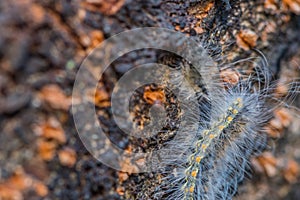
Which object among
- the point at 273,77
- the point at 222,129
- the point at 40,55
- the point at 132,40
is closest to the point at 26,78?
the point at 40,55

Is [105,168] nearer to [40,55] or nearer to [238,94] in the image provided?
[40,55]

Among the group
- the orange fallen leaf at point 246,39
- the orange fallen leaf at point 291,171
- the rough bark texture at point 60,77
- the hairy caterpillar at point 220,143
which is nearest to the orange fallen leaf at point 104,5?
the rough bark texture at point 60,77

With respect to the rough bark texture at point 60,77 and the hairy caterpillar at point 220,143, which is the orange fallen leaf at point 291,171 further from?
the rough bark texture at point 60,77

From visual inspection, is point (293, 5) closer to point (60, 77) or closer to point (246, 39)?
point (246, 39)

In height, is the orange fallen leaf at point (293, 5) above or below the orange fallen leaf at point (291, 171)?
above

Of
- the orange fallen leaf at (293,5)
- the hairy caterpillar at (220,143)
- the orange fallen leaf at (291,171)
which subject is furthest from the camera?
the orange fallen leaf at (291,171)

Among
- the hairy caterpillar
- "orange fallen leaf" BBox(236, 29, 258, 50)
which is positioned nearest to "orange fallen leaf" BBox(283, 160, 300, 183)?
the hairy caterpillar
